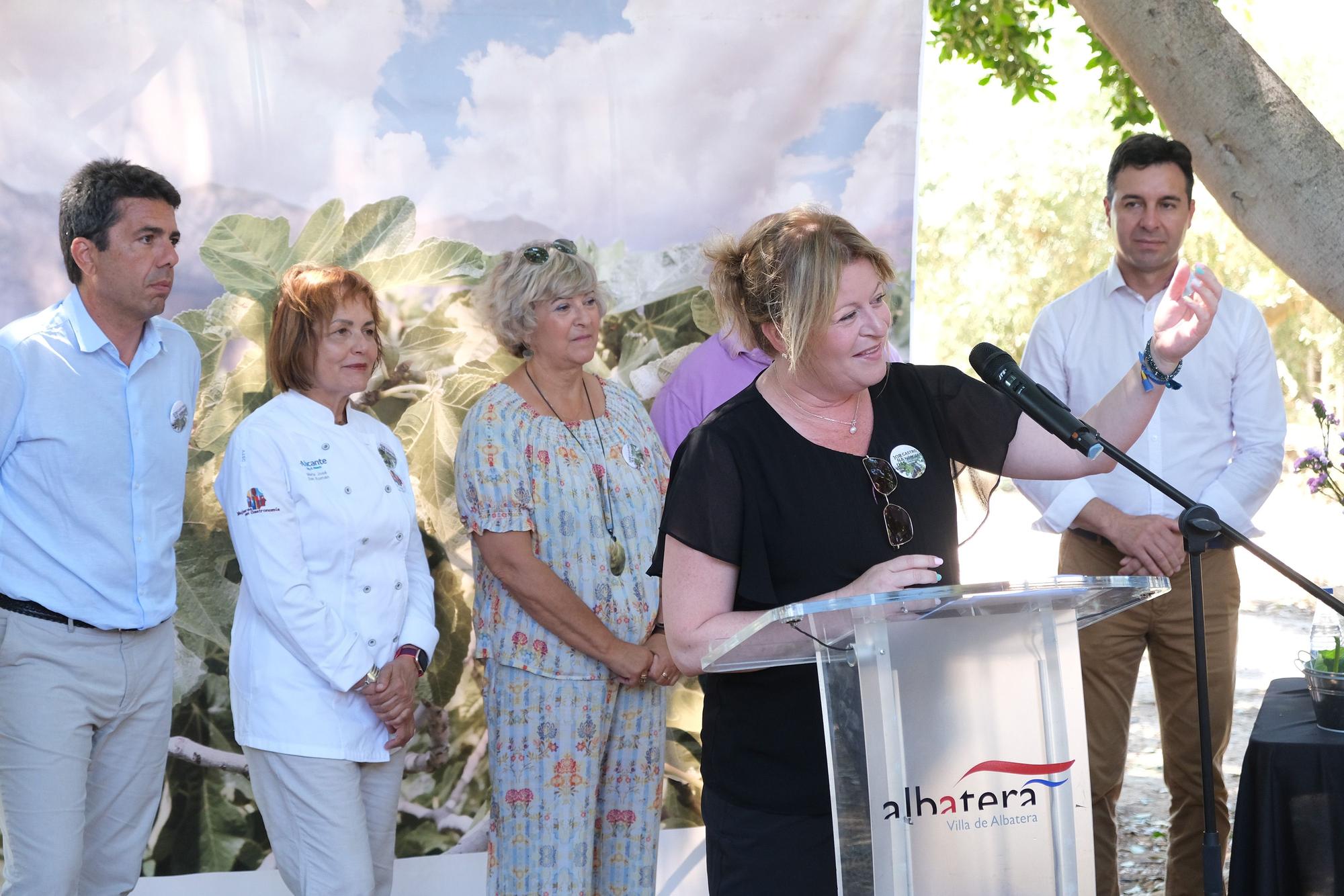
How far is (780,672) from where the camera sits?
2047 millimetres

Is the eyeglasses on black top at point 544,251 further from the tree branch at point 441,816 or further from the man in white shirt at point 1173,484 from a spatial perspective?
the tree branch at point 441,816

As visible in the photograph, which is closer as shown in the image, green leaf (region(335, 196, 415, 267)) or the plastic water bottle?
the plastic water bottle

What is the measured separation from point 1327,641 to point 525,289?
209 cm

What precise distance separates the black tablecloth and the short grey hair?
1993 mm

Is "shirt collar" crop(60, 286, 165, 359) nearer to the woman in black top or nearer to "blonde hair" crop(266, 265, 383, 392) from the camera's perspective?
"blonde hair" crop(266, 265, 383, 392)

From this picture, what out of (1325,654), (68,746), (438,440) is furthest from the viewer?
(438,440)

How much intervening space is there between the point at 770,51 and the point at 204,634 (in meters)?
2.42

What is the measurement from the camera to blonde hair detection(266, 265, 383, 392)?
301cm

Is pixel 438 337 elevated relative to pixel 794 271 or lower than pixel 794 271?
elevated

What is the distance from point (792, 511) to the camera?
2.01 m

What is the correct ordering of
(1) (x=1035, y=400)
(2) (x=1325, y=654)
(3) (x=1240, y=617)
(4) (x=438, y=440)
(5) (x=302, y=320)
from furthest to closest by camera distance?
(3) (x=1240, y=617), (4) (x=438, y=440), (5) (x=302, y=320), (2) (x=1325, y=654), (1) (x=1035, y=400)

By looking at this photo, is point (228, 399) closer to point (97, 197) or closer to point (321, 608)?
point (97, 197)

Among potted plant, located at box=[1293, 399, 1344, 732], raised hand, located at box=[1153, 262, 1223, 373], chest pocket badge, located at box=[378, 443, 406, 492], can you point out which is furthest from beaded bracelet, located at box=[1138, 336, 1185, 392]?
chest pocket badge, located at box=[378, 443, 406, 492]

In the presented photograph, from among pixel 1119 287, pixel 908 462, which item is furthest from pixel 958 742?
pixel 1119 287
